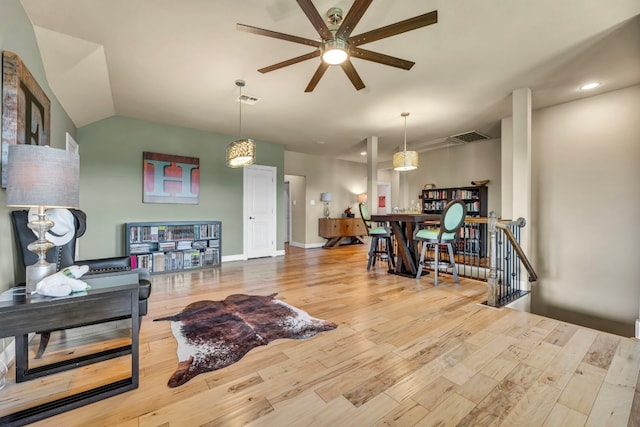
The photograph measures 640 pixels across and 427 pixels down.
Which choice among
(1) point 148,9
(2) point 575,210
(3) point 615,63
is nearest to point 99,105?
(1) point 148,9

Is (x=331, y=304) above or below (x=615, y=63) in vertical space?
below

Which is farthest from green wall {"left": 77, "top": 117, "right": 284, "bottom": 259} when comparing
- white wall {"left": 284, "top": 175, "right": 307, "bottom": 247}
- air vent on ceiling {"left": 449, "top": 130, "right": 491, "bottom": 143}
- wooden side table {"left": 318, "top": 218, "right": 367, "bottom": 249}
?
air vent on ceiling {"left": 449, "top": 130, "right": 491, "bottom": 143}

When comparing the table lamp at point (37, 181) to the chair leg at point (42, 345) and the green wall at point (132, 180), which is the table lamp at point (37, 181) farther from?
the green wall at point (132, 180)

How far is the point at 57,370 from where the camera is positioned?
1648 millimetres

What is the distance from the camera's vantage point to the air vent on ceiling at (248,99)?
3.69m

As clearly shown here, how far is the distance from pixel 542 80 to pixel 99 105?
18.9 ft

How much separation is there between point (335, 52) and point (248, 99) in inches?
82.3

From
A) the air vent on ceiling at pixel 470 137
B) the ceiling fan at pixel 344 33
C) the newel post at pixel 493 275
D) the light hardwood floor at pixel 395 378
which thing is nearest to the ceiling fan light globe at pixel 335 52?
the ceiling fan at pixel 344 33

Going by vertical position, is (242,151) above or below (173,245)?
above

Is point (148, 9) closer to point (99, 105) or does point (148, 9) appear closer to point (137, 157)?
point (99, 105)

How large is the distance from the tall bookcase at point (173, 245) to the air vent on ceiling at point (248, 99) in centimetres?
225

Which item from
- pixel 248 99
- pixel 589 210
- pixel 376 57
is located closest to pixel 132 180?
pixel 248 99

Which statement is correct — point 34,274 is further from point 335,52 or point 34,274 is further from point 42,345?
point 335,52

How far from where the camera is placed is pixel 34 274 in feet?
4.60
